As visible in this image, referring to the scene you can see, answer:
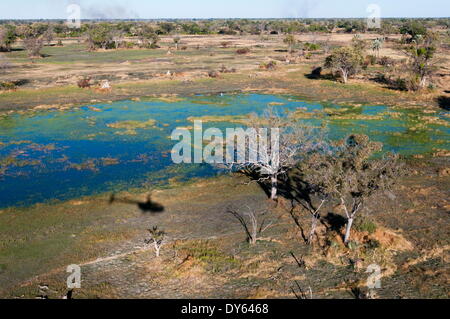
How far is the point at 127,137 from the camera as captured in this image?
55.0 metres

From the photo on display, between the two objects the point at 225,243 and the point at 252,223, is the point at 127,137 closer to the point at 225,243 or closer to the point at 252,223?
the point at 252,223

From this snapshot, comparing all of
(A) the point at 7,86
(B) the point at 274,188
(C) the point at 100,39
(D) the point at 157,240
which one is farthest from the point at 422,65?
(C) the point at 100,39

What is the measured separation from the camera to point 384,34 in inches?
7549

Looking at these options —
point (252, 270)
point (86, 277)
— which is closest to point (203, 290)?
point (252, 270)

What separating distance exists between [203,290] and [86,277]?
7573mm

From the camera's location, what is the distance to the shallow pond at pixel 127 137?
40.3 meters

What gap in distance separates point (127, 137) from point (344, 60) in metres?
55.5

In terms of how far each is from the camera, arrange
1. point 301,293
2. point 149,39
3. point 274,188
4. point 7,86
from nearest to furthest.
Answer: point 301,293 → point 274,188 → point 7,86 → point 149,39

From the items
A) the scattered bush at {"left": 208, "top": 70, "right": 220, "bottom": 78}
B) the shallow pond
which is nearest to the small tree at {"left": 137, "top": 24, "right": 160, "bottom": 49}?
the scattered bush at {"left": 208, "top": 70, "right": 220, "bottom": 78}

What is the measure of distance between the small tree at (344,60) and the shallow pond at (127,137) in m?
18.4

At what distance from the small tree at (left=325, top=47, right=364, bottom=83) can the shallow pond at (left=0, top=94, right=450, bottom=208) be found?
1844 centimetres
